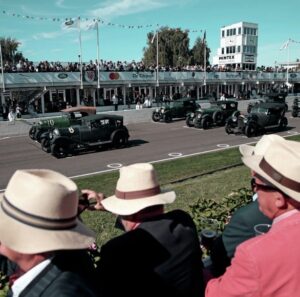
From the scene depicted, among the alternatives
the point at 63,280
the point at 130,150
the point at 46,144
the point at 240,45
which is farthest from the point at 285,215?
the point at 240,45

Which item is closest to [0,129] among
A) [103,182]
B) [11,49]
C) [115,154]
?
[115,154]

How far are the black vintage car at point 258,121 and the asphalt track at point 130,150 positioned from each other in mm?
592

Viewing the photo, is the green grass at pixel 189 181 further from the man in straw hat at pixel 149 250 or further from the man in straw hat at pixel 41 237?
the man in straw hat at pixel 41 237

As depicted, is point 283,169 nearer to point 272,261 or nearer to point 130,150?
point 272,261

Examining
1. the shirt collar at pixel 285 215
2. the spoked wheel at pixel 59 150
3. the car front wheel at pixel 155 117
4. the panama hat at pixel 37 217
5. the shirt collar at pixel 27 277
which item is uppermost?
the panama hat at pixel 37 217

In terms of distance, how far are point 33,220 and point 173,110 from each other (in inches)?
1109

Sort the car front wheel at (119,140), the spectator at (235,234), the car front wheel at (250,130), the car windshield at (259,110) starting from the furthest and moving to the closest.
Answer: the car windshield at (259,110) → the car front wheel at (250,130) → the car front wheel at (119,140) → the spectator at (235,234)

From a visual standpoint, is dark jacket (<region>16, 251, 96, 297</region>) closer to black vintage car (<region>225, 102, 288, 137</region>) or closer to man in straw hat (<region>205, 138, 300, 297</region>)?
man in straw hat (<region>205, 138, 300, 297</region>)

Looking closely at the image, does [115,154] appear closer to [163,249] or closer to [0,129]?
[0,129]

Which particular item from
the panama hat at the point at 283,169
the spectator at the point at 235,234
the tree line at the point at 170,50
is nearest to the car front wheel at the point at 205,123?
the spectator at the point at 235,234

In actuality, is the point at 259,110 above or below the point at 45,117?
above

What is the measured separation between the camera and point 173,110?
29.9m

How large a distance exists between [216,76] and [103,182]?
113 feet

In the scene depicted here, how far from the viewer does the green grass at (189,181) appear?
26.2 feet
